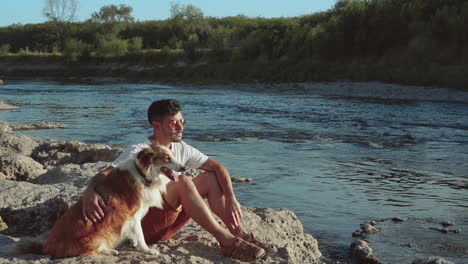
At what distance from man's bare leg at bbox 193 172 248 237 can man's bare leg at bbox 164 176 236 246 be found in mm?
128

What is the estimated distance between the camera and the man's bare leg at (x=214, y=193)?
4555 mm

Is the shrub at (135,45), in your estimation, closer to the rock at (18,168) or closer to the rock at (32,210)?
the rock at (18,168)

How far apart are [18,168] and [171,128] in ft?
12.3

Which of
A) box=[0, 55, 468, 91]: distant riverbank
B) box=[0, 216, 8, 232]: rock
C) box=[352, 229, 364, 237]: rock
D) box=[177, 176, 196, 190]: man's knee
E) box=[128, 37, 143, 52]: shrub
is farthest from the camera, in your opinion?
box=[128, 37, 143, 52]: shrub

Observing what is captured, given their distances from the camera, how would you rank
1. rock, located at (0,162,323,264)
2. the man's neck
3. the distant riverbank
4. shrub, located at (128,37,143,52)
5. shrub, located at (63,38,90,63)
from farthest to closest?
shrub, located at (63,38,90,63) → shrub, located at (128,37,143,52) → the distant riverbank → the man's neck → rock, located at (0,162,323,264)

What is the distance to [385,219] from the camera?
6.72 m

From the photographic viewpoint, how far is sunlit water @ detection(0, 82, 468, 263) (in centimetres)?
654

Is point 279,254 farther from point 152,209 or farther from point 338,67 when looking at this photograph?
point 338,67

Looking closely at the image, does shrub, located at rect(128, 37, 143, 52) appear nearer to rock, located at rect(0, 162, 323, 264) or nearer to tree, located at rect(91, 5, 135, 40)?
tree, located at rect(91, 5, 135, 40)

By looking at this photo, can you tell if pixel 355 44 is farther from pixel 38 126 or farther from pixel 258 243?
pixel 258 243

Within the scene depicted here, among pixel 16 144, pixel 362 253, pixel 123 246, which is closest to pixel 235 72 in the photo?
pixel 16 144

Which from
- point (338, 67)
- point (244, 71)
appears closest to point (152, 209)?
point (338, 67)

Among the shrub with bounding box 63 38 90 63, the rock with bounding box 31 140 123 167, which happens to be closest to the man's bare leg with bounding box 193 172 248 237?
the rock with bounding box 31 140 123 167

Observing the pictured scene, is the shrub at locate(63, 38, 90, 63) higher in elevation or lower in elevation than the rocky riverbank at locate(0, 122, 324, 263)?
higher
